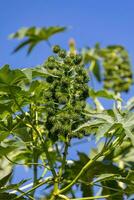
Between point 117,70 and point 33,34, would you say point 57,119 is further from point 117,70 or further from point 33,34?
point 33,34

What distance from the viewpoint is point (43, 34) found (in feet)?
20.7

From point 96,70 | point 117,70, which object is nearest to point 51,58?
point 117,70

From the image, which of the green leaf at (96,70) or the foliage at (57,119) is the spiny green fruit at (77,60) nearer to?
the foliage at (57,119)

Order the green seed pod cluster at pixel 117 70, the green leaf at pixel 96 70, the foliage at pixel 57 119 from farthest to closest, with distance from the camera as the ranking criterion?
the green leaf at pixel 96 70 → the green seed pod cluster at pixel 117 70 → the foliage at pixel 57 119

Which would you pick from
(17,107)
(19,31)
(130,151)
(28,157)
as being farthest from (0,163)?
(19,31)

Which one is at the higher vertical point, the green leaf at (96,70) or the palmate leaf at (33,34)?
the palmate leaf at (33,34)

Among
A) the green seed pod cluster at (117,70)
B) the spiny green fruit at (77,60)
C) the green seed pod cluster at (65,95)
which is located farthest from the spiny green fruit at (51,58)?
the green seed pod cluster at (117,70)

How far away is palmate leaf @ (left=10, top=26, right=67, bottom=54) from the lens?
6340 millimetres

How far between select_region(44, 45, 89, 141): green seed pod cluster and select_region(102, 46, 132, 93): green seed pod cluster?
2698mm

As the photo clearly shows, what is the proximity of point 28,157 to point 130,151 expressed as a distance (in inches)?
34.9

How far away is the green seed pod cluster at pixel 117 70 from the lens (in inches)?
223

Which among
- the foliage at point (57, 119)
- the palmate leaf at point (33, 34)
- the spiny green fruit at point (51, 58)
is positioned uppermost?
the palmate leaf at point (33, 34)

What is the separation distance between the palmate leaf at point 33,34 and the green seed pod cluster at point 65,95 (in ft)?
11.1

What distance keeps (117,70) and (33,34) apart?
1.17 m
